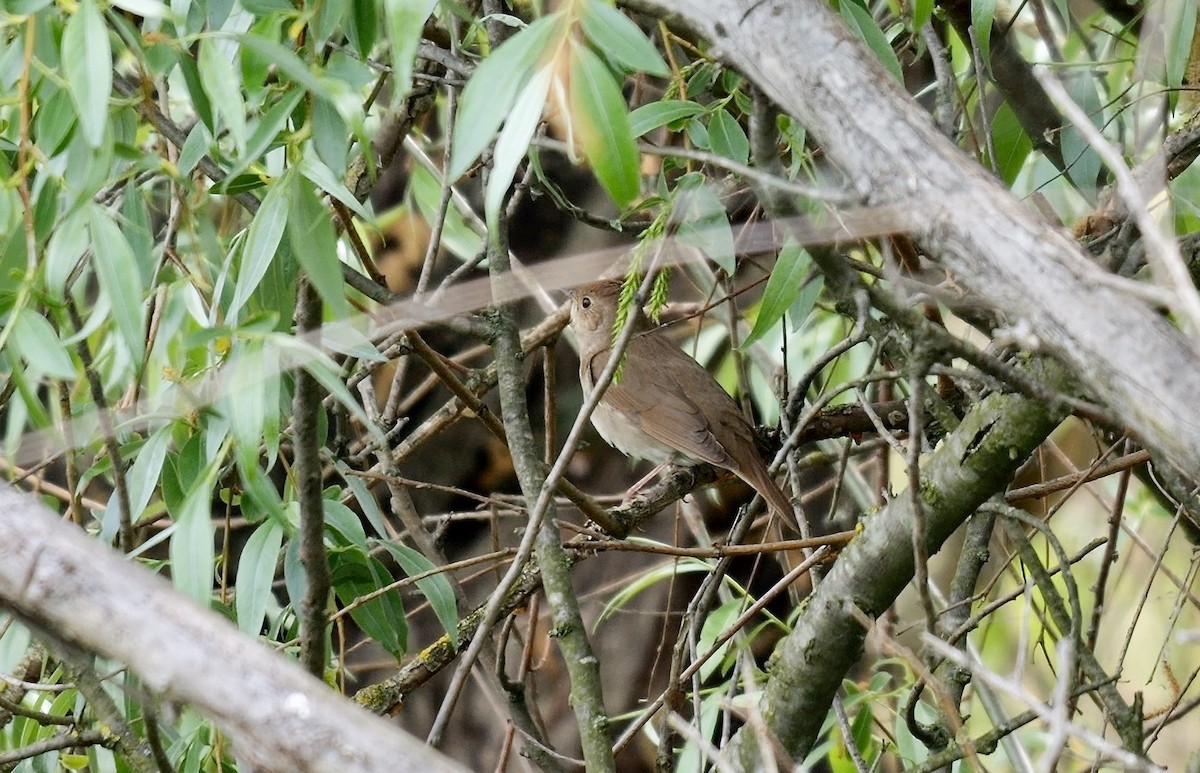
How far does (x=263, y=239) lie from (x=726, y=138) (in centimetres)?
106

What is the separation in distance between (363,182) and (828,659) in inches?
56.4

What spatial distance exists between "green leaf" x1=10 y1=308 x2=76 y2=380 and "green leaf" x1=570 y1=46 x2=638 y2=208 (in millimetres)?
818

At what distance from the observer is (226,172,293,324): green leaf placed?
1929mm

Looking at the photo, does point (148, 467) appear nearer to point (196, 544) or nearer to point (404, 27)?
point (196, 544)

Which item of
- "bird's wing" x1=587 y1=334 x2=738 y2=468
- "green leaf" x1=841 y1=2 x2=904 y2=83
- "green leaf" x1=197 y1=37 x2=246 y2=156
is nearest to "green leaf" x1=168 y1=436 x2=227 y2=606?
"green leaf" x1=197 y1=37 x2=246 y2=156

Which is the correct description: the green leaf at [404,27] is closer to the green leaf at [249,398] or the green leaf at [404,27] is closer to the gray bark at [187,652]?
the green leaf at [249,398]

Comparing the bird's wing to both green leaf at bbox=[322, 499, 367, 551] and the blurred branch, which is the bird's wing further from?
the blurred branch

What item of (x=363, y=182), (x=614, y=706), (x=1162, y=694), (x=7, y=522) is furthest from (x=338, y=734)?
(x=1162, y=694)

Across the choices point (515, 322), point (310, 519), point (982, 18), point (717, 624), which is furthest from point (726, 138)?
point (717, 624)

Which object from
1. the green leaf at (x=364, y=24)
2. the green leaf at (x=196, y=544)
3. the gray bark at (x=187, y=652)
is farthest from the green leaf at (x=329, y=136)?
the gray bark at (x=187, y=652)

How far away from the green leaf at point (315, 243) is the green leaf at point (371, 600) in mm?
826

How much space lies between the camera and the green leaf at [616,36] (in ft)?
4.87

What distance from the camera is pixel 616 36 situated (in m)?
1.50

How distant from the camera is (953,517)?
221cm
